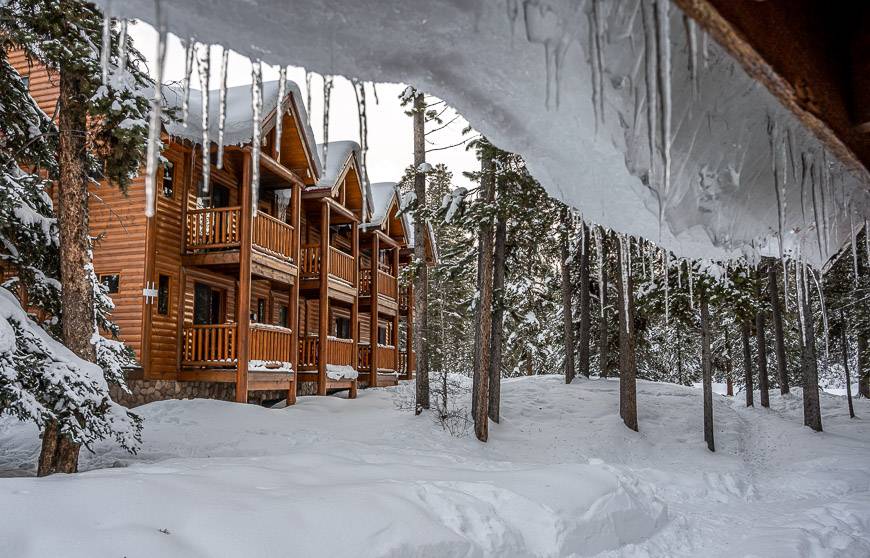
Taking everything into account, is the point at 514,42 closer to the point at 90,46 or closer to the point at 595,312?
the point at 90,46

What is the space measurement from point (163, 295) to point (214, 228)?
75.2 inches

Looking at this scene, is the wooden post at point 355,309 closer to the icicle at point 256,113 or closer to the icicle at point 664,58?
the icicle at point 256,113

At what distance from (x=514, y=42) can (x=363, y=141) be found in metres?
0.85

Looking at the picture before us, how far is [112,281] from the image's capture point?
45.2ft

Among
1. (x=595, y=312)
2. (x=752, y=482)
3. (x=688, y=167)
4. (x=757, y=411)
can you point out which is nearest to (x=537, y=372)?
(x=595, y=312)

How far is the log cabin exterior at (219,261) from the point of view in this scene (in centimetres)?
1343

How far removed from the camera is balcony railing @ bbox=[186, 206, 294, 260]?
1394 cm

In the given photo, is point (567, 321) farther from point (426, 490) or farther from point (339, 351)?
point (426, 490)

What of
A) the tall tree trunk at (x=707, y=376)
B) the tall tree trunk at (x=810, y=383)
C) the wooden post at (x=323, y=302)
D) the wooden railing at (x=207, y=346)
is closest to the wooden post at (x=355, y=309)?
the wooden post at (x=323, y=302)

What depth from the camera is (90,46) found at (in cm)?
808

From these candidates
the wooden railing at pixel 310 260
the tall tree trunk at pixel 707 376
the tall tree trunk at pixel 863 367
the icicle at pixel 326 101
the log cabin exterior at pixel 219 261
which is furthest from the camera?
the tall tree trunk at pixel 863 367

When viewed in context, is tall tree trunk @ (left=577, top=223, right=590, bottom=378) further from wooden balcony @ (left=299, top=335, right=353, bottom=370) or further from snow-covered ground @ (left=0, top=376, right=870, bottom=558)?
wooden balcony @ (left=299, top=335, right=353, bottom=370)

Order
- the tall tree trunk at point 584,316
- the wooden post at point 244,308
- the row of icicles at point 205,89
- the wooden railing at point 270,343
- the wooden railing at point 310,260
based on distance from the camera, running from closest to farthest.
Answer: the row of icicles at point 205,89 → the wooden post at point 244,308 → the wooden railing at point 270,343 → the wooden railing at point 310,260 → the tall tree trunk at point 584,316

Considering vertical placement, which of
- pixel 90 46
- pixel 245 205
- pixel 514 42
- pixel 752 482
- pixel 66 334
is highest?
pixel 90 46
